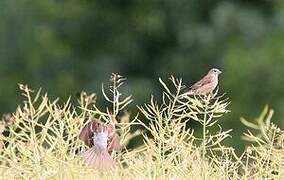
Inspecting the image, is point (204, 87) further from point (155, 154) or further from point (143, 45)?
point (143, 45)

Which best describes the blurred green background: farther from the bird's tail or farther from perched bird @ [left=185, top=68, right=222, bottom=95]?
the bird's tail

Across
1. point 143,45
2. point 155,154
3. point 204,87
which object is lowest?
point 155,154

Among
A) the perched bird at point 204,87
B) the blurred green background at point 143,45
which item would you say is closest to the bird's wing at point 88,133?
the perched bird at point 204,87

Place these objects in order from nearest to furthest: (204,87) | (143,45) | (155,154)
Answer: (155,154), (204,87), (143,45)

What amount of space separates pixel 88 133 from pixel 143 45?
736 centimetres

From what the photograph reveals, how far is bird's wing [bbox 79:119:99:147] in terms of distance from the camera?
262 cm

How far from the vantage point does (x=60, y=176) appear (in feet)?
8.00

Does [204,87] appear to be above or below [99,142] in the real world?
above

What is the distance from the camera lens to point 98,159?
2.58 meters

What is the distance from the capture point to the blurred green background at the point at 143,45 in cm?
944

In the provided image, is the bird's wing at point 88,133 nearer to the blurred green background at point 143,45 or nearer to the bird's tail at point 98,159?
the bird's tail at point 98,159

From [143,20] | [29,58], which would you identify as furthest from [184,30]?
[29,58]

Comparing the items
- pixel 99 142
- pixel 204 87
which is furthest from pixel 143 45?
pixel 99 142

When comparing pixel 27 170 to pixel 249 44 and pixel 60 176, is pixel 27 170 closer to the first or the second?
pixel 60 176
